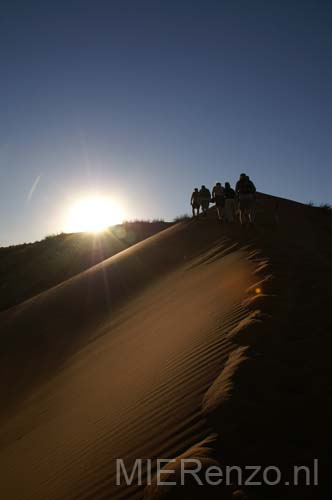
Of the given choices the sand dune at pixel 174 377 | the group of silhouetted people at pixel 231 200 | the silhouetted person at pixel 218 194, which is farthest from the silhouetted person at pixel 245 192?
the silhouetted person at pixel 218 194

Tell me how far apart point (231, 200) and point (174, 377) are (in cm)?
1267

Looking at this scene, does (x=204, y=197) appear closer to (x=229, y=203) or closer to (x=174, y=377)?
(x=229, y=203)

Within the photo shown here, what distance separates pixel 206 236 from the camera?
15.3 metres

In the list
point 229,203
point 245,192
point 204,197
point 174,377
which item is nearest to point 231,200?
point 229,203

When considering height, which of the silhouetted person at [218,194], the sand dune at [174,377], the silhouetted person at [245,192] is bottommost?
the sand dune at [174,377]

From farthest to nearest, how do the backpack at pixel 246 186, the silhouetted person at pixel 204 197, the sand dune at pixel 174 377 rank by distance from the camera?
the silhouetted person at pixel 204 197
the backpack at pixel 246 186
the sand dune at pixel 174 377

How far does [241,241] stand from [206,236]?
11.4ft

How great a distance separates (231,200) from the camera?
16.1 m

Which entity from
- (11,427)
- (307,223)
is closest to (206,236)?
(307,223)

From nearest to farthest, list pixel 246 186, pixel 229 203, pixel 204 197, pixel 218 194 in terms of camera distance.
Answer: pixel 246 186, pixel 218 194, pixel 229 203, pixel 204 197

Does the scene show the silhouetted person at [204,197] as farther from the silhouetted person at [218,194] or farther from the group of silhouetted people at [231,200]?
the silhouetted person at [218,194]

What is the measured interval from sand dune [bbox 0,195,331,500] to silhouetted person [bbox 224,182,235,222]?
199 inches

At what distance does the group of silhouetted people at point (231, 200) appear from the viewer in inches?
498

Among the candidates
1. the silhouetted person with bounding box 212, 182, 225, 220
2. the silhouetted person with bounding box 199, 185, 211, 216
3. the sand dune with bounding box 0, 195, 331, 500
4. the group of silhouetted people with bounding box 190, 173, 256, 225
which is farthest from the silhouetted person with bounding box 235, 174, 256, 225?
the silhouetted person with bounding box 199, 185, 211, 216
